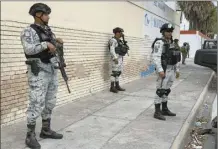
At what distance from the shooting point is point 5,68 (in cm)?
512

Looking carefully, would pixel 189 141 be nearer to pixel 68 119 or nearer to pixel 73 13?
pixel 68 119

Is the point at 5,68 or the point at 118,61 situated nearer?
the point at 5,68

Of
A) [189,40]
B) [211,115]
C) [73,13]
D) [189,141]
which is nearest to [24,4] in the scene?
[73,13]

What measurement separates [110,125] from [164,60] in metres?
1.42

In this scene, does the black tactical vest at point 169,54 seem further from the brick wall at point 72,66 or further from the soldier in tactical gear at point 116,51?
the soldier in tactical gear at point 116,51

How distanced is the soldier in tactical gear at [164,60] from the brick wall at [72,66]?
6.31 ft

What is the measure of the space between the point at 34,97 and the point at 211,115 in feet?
16.2

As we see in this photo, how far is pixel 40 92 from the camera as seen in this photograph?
170 inches

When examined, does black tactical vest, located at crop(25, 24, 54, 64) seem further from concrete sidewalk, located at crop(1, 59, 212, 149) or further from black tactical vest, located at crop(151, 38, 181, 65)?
black tactical vest, located at crop(151, 38, 181, 65)

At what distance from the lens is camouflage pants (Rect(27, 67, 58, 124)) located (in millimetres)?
4297

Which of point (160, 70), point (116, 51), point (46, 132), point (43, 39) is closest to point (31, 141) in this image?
point (46, 132)

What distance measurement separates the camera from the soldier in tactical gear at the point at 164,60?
5902 millimetres

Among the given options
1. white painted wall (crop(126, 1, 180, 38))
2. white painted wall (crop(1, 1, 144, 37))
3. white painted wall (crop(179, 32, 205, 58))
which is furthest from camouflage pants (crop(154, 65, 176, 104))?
white painted wall (crop(179, 32, 205, 58))

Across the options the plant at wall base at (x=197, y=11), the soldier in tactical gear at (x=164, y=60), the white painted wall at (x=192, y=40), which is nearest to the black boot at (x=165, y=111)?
the soldier in tactical gear at (x=164, y=60)
